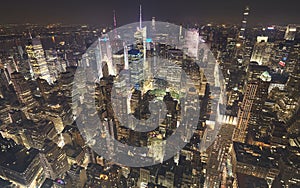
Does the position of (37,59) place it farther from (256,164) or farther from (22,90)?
(256,164)

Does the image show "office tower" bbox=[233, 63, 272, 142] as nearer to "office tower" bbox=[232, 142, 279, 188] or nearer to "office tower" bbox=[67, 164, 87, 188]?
"office tower" bbox=[232, 142, 279, 188]

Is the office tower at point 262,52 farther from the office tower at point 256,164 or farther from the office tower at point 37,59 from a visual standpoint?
the office tower at point 37,59

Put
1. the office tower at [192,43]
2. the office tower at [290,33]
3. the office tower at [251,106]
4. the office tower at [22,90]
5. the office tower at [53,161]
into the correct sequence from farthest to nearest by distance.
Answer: the office tower at [192,43]
the office tower at [290,33]
the office tower at [22,90]
the office tower at [251,106]
the office tower at [53,161]

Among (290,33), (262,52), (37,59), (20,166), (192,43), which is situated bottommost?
(20,166)

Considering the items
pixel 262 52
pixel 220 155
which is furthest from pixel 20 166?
pixel 262 52

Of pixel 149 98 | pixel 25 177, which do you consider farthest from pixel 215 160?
pixel 25 177

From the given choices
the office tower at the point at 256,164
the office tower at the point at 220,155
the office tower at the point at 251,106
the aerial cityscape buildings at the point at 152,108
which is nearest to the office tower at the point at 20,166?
the aerial cityscape buildings at the point at 152,108
